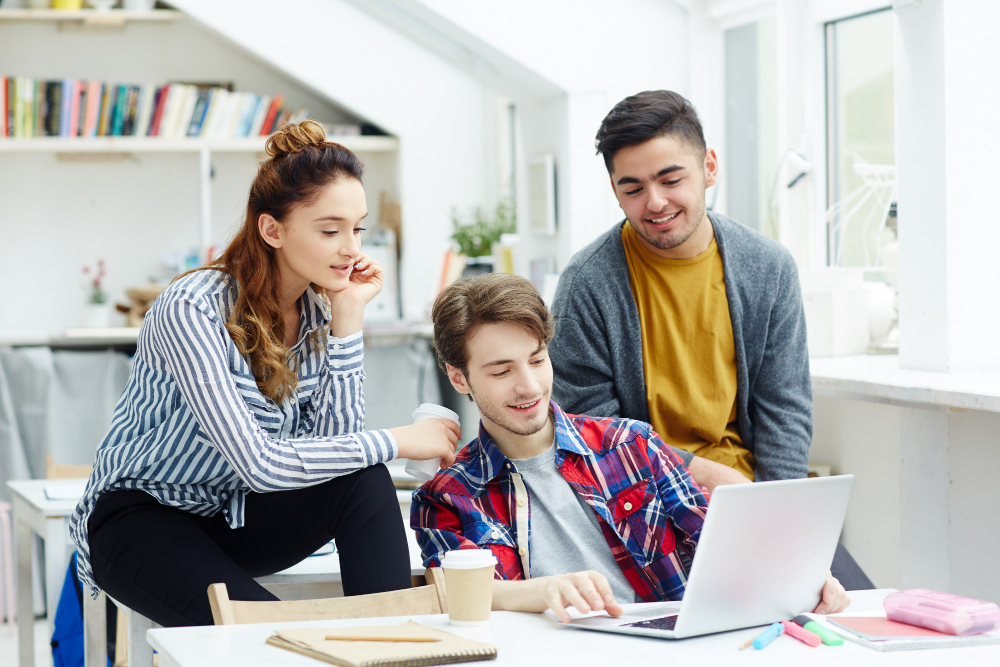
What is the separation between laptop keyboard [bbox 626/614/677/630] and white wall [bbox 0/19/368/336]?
11.6 ft

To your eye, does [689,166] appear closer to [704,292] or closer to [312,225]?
[704,292]

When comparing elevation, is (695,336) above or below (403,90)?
below

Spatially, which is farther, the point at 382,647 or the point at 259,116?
the point at 259,116

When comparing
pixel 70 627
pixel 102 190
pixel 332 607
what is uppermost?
pixel 102 190

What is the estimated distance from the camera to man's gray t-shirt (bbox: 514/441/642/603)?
1449 millimetres

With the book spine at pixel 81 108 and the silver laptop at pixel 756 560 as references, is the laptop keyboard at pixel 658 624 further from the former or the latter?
the book spine at pixel 81 108

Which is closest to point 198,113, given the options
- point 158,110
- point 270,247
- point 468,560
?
point 158,110

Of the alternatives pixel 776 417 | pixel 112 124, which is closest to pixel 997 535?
pixel 776 417

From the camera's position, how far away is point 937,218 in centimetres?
210

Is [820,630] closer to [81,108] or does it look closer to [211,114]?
[211,114]

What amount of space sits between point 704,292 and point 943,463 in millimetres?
666

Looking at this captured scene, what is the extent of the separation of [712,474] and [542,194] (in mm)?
1592

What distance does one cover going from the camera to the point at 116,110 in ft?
13.7

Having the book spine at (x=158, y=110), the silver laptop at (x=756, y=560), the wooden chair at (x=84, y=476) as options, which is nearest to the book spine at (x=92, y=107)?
the book spine at (x=158, y=110)
